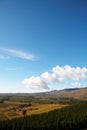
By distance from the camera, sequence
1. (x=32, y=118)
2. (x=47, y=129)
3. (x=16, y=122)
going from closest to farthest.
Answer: (x=47, y=129), (x=16, y=122), (x=32, y=118)

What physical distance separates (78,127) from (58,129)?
40.7 feet

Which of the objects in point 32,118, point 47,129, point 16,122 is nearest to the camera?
point 47,129

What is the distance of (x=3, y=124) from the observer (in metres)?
124

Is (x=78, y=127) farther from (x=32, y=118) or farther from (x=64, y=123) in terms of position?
(x=32, y=118)

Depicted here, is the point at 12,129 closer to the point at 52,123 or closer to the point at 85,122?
the point at 52,123

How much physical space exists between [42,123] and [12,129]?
18.1 meters

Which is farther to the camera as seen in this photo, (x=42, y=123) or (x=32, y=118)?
(x=32, y=118)

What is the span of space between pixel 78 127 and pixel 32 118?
34922 mm

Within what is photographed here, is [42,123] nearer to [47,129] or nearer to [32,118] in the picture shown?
[47,129]

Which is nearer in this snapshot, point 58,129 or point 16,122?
point 58,129

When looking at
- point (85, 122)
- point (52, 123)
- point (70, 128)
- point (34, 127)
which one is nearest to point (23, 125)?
point (34, 127)

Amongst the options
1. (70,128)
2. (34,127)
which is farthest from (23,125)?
(70,128)

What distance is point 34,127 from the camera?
122188mm

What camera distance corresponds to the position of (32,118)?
14712 cm
